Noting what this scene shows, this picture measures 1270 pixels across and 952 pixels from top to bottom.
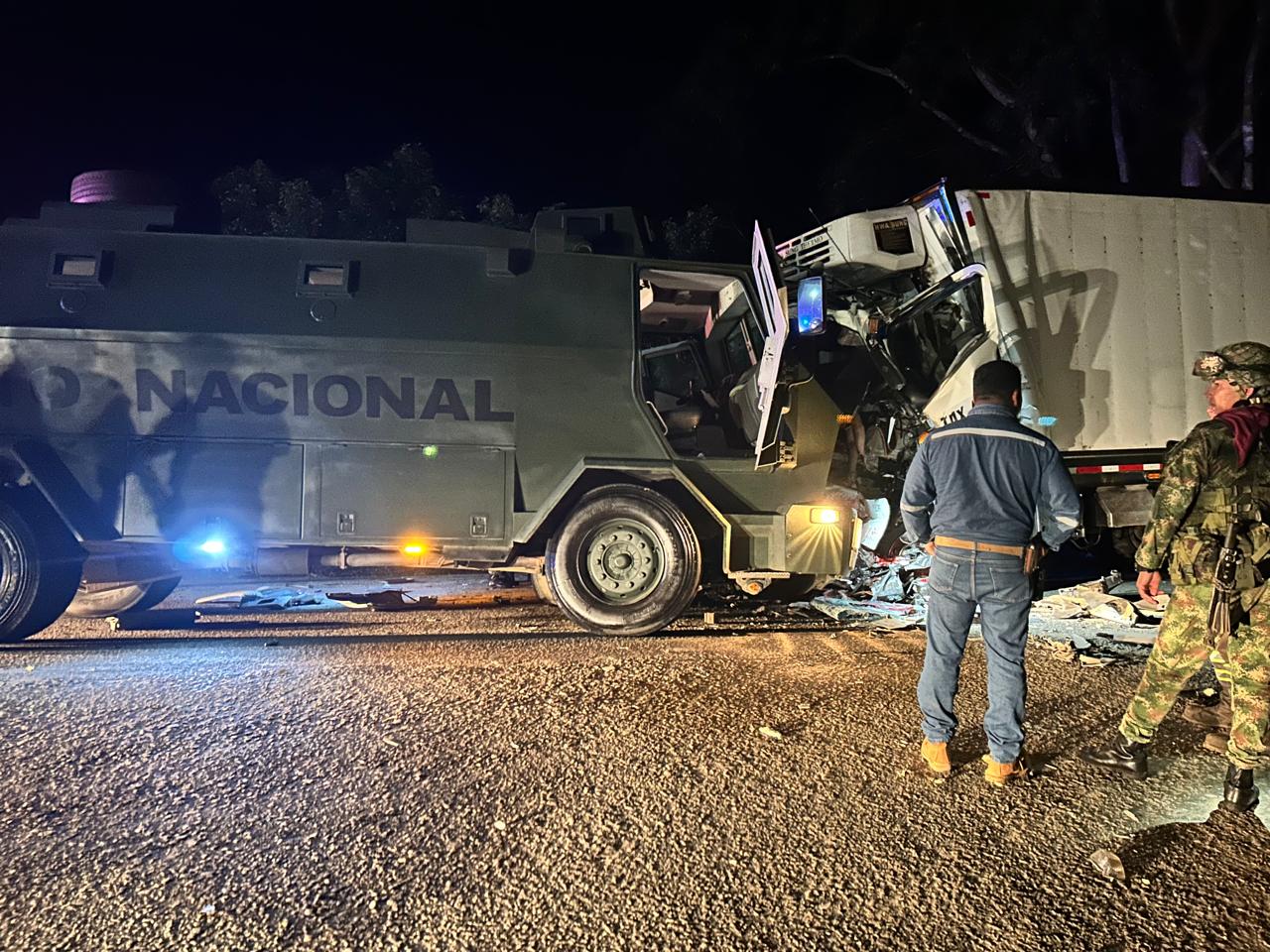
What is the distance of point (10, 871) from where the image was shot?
246cm

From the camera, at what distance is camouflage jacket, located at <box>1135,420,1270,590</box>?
10.0 feet

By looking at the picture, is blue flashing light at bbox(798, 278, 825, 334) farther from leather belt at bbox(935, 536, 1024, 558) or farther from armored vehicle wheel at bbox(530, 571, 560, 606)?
armored vehicle wheel at bbox(530, 571, 560, 606)

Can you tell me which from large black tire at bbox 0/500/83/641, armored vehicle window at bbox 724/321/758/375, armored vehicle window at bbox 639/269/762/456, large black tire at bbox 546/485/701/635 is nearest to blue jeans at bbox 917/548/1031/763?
large black tire at bbox 546/485/701/635

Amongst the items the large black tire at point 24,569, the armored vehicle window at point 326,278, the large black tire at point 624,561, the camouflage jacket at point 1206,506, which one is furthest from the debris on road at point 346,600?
the camouflage jacket at point 1206,506

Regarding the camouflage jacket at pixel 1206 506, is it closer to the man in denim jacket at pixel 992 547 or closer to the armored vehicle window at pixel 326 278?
the man in denim jacket at pixel 992 547

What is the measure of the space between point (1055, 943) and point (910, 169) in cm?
1740

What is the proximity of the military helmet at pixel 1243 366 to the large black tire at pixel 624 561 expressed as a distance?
311 cm

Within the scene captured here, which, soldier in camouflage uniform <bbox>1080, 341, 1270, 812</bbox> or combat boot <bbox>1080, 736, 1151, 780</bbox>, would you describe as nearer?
soldier in camouflage uniform <bbox>1080, 341, 1270, 812</bbox>

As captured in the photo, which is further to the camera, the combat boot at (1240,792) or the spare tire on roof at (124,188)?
the spare tire on roof at (124,188)

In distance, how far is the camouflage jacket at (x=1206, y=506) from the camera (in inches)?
120

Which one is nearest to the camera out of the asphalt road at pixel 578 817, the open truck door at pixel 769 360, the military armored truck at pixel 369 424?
the asphalt road at pixel 578 817

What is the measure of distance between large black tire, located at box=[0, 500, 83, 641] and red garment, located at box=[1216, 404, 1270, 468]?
6600mm

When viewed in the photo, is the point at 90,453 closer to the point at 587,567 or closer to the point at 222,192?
the point at 587,567

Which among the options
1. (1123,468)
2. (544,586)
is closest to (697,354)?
(544,586)
